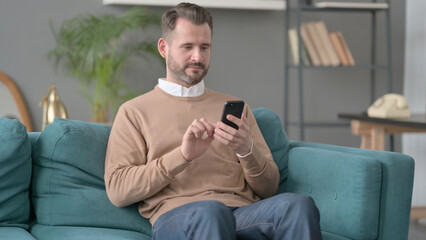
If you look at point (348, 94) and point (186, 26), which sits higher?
point (186, 26)

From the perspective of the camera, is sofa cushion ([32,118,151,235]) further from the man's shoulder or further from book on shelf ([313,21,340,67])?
book on shelf ([313,21,340,67])

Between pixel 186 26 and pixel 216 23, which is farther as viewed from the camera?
pixel 216 23

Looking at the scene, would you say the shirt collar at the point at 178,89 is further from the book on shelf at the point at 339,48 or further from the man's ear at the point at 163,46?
the book on shelf at the point at 339,48

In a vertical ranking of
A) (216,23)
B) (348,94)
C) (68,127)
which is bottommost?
(348,94)

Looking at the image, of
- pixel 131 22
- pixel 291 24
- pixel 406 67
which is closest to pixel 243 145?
pixel 131 22

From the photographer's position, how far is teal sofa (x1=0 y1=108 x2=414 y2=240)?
180cm

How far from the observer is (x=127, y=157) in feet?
5.90

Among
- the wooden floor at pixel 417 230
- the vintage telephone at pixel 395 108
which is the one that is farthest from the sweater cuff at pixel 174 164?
the wooden floor at pixel 417 230

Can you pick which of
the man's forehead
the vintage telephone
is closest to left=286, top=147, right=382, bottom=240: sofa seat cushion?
the man's forehead

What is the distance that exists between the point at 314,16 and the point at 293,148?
7.50ft

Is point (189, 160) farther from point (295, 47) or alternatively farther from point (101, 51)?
point (295, 47)

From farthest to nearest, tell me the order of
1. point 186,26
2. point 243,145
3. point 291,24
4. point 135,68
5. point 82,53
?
point 291,24, point 135,68, point 82,53, point 186,26, point 243,145

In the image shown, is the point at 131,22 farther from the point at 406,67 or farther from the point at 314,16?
the point at 406,67

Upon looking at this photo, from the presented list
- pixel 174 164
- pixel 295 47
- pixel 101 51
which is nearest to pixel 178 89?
pixel 174 164
